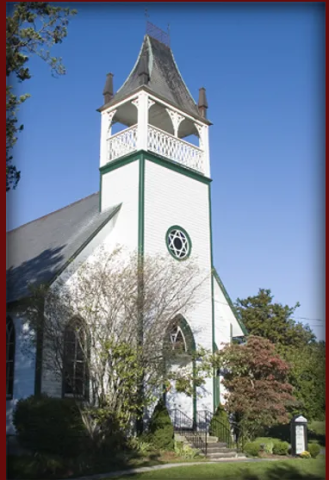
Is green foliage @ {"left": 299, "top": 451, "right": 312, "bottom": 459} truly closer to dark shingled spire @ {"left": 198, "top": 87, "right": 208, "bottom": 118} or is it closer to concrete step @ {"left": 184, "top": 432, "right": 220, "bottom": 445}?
concrete step @ {"left": 184, "top": 432, "right": 220, "bottom": 445}

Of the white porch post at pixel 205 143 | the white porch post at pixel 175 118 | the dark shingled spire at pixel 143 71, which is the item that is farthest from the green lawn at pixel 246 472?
the dark shingled spire at pixel 143 71

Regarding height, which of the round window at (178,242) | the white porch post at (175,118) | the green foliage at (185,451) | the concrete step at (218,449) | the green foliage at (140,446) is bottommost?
the concrete step at (218,449)

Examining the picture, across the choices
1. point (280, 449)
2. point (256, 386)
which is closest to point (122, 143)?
point (256, 386)

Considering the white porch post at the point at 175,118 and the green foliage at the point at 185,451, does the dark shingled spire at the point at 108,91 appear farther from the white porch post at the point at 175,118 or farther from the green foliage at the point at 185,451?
the green foliage at the point at 185,451

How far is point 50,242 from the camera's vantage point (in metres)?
23.3

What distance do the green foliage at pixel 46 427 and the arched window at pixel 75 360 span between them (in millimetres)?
1653

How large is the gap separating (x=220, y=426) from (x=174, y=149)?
37.1 feet

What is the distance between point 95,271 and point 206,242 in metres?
6.99

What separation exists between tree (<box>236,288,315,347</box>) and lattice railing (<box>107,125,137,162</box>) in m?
16.4

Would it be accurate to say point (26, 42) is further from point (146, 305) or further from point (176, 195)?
point (176, 195)

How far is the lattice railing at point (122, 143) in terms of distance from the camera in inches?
894

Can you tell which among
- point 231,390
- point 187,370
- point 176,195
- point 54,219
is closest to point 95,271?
point 187,370

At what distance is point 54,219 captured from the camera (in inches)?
1062

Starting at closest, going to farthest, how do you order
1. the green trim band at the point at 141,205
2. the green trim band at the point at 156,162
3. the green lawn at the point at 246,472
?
the green lawn at the point at 246,472 < the green trim band at the point at 141,205 < the green trim band at the point at 156,162
